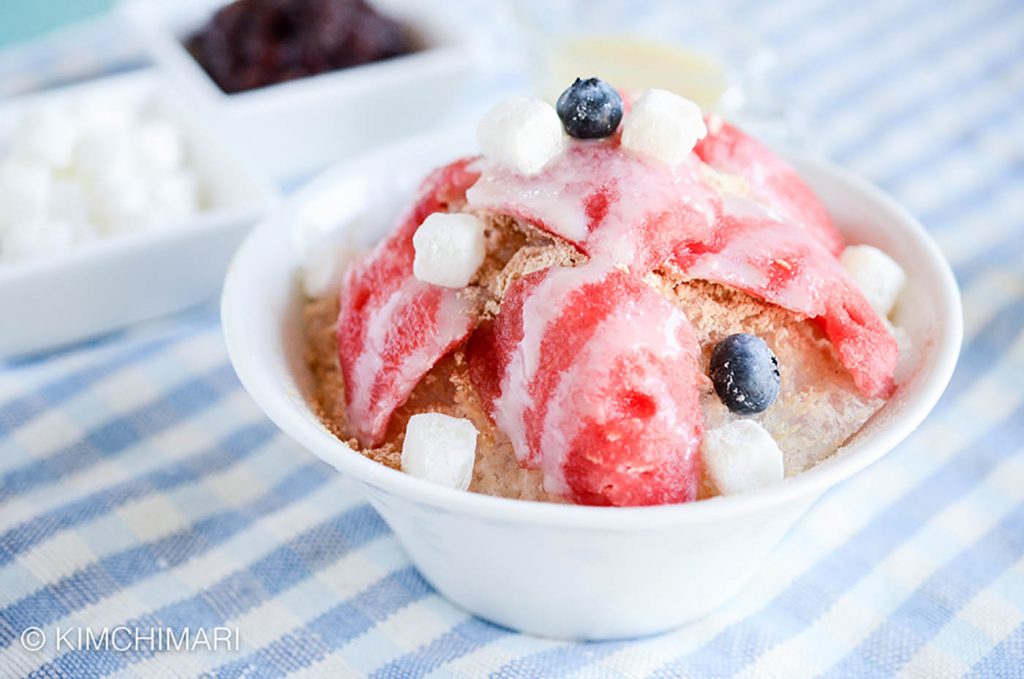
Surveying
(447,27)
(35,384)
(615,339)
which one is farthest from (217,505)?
(447,27)

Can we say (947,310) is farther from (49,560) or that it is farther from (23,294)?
(23,294)

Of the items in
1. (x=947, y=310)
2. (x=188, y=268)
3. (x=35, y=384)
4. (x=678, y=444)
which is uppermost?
(x=947, y=310)

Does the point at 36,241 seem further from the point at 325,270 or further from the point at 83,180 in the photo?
the point at 325,270

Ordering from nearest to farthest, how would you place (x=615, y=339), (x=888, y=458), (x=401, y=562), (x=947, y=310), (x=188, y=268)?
(x=615, y=339), (x=947, y=310), (x=401, y=562), (x=888, y=458), (x=188, y=268)

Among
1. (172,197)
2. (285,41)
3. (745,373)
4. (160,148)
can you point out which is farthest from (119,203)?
(745,373)

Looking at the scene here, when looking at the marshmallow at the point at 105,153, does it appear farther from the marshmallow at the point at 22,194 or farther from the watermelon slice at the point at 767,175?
the watermelon slice at the point at 767,175

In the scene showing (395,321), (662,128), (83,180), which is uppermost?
(662,128)
